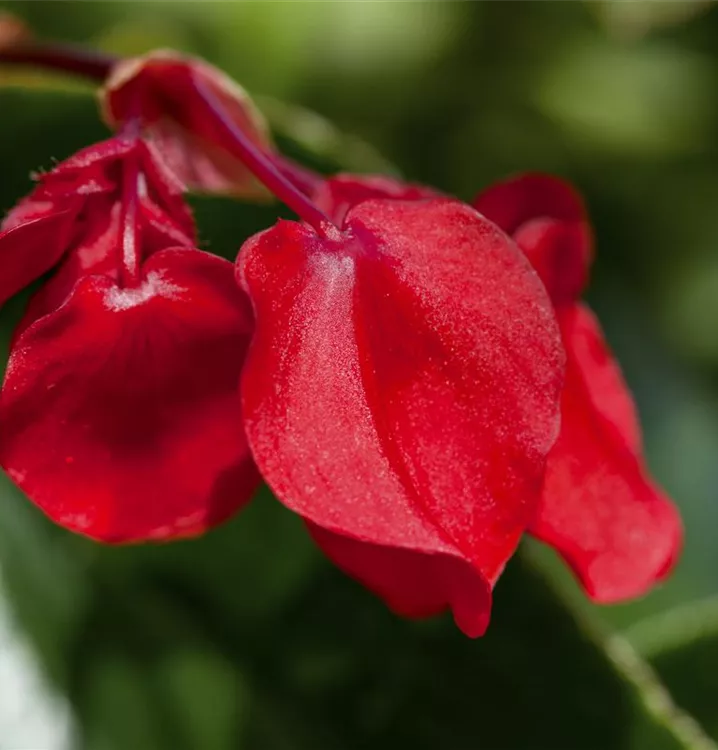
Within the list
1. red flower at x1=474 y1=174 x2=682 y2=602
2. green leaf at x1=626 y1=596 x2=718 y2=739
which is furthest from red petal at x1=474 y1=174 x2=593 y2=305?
green leaf at x1=626 y1=596 x2=718 y2=739

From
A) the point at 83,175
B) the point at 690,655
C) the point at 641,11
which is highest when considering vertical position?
the point at 83,175

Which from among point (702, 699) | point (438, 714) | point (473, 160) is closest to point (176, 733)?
point (438, 714)

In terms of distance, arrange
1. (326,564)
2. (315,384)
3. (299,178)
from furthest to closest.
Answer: (326,564)
(299,178)
(315,384)

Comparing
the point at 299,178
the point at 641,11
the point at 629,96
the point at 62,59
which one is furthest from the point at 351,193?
the point at 629,96

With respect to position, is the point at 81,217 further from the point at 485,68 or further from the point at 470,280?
the point at 485,68

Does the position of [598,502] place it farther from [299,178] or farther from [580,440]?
[299,178]

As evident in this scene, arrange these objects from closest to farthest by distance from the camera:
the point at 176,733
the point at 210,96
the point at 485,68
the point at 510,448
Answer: the point at 510,448, the point at 210,96, the point at 176,733, the point at 485,68
